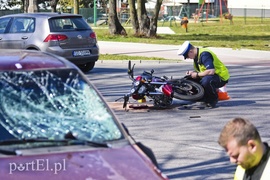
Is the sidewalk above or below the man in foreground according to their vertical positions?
below

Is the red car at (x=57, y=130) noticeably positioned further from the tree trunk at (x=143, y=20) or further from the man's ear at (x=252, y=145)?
the tree trunk at (x=143, y=20)

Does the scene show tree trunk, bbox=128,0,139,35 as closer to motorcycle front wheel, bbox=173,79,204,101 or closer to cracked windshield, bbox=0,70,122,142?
motorcycle front wheel, bbox=173,79,204,101

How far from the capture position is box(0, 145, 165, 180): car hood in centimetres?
471

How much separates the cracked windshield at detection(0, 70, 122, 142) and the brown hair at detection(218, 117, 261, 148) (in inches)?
54.1

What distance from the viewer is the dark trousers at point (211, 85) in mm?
13125

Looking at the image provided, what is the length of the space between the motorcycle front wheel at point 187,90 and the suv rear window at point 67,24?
23.7 ft

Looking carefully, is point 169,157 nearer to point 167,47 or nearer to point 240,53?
point 240,53

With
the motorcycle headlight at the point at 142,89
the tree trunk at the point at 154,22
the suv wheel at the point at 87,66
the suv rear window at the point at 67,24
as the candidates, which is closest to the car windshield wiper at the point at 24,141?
the motorcycle headlight at the point at 142,89

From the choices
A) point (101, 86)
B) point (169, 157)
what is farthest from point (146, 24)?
point (169, 157)

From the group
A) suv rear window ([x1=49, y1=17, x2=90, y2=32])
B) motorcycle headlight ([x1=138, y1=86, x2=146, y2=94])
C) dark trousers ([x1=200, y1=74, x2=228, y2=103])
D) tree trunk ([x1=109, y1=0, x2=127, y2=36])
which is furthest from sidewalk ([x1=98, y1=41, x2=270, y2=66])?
motorcycle headlight ([x1=138, y1=86, x2=146, y2=94])

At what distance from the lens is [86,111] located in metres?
5.68

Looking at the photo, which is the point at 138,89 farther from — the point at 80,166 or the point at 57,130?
the point at 80,166

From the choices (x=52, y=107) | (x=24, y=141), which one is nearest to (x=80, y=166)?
(x=24, y=141)

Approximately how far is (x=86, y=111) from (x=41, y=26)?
14489 mm
